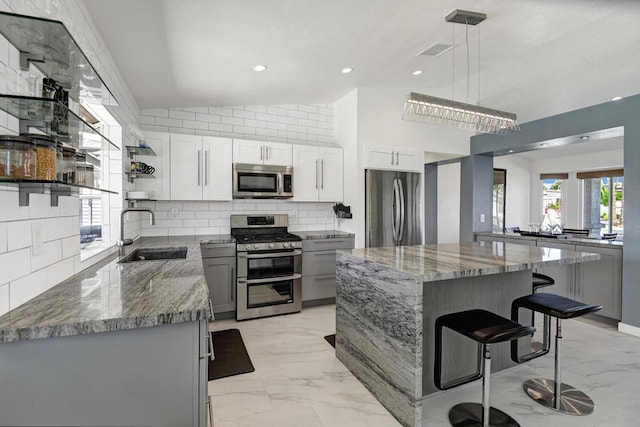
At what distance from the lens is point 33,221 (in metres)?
1.39

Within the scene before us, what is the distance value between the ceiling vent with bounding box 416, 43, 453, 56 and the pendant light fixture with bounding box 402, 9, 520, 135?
1.25ft

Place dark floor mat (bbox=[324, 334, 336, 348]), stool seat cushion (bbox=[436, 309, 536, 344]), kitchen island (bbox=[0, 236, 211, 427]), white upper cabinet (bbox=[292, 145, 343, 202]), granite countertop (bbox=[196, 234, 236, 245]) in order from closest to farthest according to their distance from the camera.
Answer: kitchen island (bbox=[0, 236, 211, 427]) < stool seat cushion (bbox=[436, 309, 536, 344]) < dark floor mat (bbox=[324, 334, 336, 348]) < granite countertop (bbox=[196, 234, 236, 245]) < white upper cabinet (bbox=[292, 145, 343, 202])

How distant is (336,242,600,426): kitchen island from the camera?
6.19 feet

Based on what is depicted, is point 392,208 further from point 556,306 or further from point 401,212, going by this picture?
point 556,306

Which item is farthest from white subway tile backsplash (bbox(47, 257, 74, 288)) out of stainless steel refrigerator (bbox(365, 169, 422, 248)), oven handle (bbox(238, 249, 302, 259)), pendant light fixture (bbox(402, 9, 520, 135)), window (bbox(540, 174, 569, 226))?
window (bbox(540, 174, 569, 226))

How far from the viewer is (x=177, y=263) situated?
2141mm

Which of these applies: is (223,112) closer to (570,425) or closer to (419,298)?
(419,298)

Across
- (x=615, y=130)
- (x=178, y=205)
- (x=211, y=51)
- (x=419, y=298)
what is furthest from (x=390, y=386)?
(x=615, y=130)

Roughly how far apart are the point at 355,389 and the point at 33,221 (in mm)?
2162

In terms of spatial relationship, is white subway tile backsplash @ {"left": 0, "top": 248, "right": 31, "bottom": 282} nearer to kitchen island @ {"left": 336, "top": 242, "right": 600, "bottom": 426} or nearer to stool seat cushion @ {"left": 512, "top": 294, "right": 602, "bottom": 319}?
Answer: kitchen island @ {"left": 336, "top": 242, "right": 600, "bottom": 426}

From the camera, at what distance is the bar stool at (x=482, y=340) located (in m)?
1.77

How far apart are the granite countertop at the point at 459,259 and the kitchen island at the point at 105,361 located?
1209 mm

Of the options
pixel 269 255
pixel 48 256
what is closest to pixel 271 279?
pixel 269 255

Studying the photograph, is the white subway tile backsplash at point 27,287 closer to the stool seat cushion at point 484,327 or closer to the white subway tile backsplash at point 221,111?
the stool seat cushion at point 484,327
